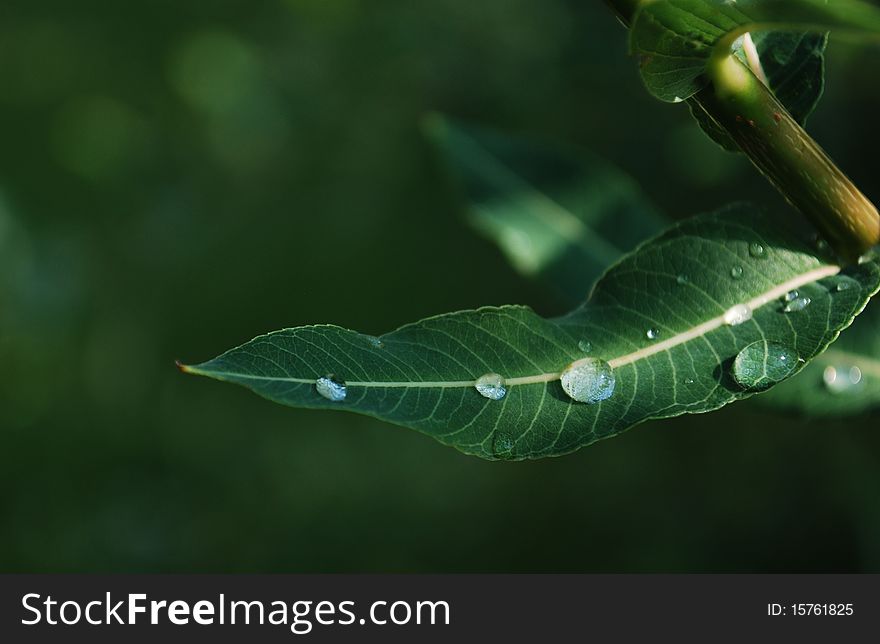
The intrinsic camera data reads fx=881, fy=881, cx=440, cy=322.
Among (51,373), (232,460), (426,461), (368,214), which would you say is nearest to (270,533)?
(232,460)

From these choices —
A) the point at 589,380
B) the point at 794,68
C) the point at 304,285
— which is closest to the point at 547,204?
the point at 794,68

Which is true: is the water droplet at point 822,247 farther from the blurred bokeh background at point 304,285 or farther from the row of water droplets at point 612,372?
the blurred bokeh background at point 304,285

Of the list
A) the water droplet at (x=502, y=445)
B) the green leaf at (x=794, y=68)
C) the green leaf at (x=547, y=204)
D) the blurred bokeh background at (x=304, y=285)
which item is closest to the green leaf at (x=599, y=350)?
the water droplet at (x=502, y=445)

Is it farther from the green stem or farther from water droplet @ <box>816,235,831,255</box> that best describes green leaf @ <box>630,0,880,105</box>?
water droplet @ <box>816,235,831,255</box>

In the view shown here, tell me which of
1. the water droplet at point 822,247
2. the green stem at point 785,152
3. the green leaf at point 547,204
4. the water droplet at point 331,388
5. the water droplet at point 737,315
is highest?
the green leaf at point 547,204

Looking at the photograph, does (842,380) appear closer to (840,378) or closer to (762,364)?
(840,378)

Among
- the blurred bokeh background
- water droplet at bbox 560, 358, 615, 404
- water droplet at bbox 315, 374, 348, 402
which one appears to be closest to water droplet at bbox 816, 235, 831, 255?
water droplet at bbox 560, 358, 615, 404
